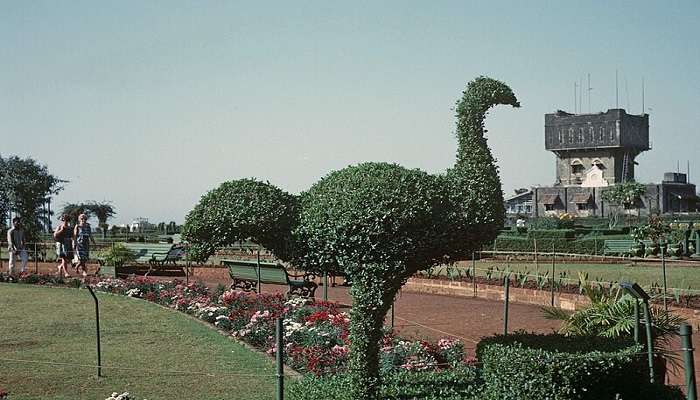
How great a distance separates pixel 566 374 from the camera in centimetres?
753

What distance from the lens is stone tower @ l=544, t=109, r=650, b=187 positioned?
8819 centimetres

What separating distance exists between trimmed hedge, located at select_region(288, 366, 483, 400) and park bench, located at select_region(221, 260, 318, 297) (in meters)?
8.54

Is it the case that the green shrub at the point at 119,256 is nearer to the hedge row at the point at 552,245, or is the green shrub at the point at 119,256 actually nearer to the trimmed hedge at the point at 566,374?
the hedge row at the point at 552,245

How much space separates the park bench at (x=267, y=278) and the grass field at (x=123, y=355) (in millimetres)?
2754

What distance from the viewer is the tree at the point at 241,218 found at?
7.96 m

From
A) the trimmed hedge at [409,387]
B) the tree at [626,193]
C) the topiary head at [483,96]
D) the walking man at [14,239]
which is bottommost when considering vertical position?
the trimmed hedge at [409,387]

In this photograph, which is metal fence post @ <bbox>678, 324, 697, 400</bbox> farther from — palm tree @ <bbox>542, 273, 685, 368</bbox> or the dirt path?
the dirt path

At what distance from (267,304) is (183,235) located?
23.3 feet

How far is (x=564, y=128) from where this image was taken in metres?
91.7

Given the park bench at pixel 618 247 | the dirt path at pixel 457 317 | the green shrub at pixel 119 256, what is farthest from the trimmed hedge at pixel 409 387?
the park bench at pixel 618 247

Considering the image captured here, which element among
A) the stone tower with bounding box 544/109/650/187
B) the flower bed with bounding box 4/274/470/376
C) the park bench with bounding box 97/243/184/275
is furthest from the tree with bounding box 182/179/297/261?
the stone tower with bounding box 544/109/650/187

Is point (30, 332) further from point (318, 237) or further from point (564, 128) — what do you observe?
point (564, 128)

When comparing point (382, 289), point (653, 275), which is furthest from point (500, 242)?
point (382, 289)

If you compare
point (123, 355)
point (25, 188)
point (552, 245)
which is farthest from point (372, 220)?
point (25, 188)
